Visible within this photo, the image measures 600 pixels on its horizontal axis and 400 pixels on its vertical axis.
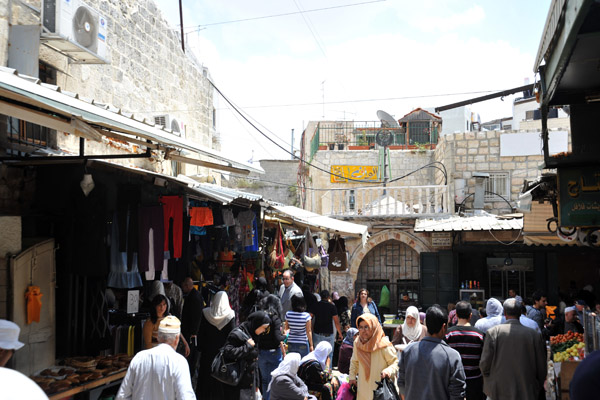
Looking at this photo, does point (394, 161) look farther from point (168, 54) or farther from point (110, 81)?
point (110, 81)

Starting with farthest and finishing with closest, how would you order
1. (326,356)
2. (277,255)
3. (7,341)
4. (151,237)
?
1. (277,255)
2. (151,237)
3. (326,356)
4. (7,341)

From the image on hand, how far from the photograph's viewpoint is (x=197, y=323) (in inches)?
285

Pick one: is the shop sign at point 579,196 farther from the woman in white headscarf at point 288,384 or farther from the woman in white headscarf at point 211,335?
→ the woman in white headscarf at point 211,335

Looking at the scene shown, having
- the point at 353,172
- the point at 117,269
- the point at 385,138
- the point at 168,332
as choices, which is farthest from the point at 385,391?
the point at 385,138

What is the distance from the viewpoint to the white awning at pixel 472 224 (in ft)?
43.7

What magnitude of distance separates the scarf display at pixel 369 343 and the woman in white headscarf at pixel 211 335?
2014mm

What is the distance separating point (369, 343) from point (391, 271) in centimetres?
1185

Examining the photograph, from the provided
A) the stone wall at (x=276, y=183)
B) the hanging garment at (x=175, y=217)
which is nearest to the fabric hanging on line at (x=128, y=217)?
the hanging garment at (x=175, y=217)

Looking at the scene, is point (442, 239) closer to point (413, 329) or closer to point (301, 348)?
point (301, 348)

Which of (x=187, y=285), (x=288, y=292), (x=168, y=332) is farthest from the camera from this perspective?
(x=288, y=292)

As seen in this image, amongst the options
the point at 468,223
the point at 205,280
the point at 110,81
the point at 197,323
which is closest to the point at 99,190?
the point at 197,323

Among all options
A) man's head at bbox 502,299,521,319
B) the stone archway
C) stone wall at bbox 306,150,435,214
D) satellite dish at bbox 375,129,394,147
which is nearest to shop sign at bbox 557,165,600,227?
man's head at bbox 502,299,521,319

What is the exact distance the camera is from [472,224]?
45.5 ft

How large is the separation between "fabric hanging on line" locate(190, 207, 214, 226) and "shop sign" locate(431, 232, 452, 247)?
29.6ft
